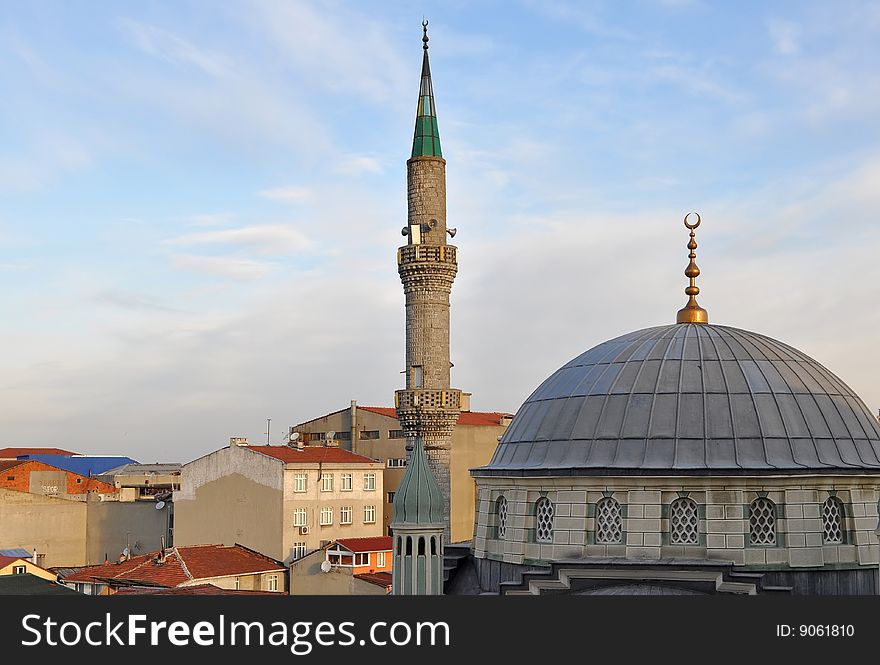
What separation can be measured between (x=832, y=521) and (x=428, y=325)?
63.3ft

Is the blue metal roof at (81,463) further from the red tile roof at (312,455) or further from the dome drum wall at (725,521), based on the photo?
the dome drum wall at (725,521)

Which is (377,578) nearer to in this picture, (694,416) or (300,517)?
(300,517)

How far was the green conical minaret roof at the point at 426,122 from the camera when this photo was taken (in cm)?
3481

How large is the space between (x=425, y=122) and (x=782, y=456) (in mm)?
22011

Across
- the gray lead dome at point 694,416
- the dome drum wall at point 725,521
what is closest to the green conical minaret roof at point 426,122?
the gray lead dome at point 694,416

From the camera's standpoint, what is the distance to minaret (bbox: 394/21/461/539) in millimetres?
33406

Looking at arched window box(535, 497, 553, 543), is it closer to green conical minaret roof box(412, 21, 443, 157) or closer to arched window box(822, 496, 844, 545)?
arched window box(822, 496, 844, 545)

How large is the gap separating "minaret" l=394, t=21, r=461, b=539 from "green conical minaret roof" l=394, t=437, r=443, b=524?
16.4m

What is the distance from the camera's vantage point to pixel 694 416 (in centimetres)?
1620

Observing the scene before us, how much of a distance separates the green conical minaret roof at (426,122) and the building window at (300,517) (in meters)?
15.2

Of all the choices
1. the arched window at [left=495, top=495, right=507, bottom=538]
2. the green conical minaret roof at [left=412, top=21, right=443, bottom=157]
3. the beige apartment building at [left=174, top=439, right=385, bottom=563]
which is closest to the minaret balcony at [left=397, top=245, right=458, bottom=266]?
the green conical minaret roof at [left=412, top=21, right=443, bottom=157]

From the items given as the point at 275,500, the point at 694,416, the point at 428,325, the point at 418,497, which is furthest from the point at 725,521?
the point at 275,500

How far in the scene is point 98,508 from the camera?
48906mm

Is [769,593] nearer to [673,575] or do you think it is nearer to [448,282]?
[673,575]
